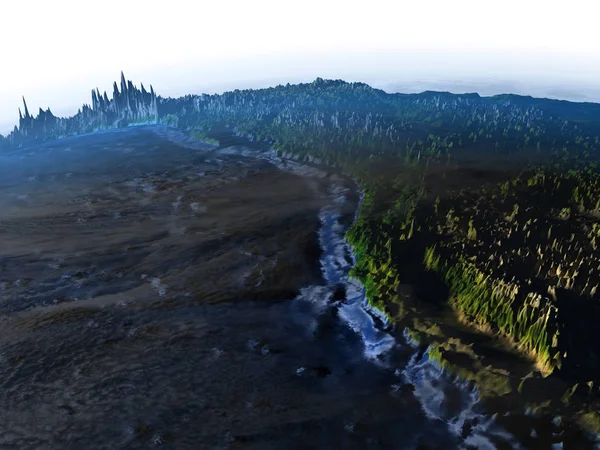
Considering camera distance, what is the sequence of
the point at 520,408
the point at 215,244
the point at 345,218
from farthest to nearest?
the point at 345,218 < the point at 215,244 < the point at 520,408

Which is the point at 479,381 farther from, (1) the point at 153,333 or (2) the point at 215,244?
(2) the point at 215,244

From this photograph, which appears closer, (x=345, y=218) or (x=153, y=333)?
(x=153, y=333)

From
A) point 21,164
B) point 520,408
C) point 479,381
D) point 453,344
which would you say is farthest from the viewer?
point 21,164

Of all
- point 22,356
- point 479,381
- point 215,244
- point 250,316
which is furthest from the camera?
point 215,244

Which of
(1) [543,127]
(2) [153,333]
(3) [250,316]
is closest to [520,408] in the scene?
(3) [250,316]

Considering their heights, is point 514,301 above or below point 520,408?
above

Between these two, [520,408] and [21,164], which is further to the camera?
[21,164]

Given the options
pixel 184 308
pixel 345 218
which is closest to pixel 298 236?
pixel 345 218

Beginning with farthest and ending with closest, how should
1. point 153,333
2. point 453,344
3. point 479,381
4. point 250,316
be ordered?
point 250,316
point 153,333
point 453,344
point 479,381

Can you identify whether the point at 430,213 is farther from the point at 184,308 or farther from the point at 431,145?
the point at 431,145
